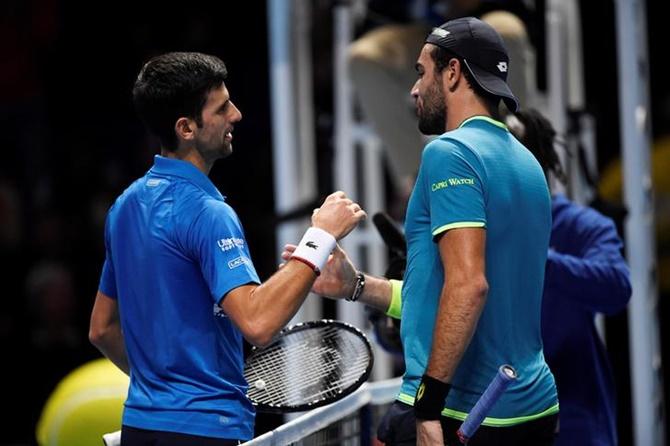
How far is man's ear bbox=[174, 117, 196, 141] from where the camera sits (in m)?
3.22

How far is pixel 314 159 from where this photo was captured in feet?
Result: 21.7

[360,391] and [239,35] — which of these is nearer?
[360,391]

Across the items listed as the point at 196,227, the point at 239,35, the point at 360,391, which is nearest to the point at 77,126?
the point at 239,35

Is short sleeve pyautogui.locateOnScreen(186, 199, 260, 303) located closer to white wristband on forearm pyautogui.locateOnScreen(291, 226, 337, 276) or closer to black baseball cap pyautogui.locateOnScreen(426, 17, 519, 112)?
white wristband on forearm pyautogui.locateOnScreen(291, 226, 337, 276)

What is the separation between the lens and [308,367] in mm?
3658

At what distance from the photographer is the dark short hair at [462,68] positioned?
3232mm

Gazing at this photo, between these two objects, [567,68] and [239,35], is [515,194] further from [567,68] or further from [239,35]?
[239,35]

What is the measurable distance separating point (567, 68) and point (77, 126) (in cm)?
452

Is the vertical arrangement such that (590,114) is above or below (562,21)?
below

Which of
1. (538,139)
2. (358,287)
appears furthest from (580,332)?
(358,287)

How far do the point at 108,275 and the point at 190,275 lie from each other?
1.04 feet

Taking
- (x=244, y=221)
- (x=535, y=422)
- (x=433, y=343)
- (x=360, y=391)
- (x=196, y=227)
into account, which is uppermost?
(x=196, y=227)

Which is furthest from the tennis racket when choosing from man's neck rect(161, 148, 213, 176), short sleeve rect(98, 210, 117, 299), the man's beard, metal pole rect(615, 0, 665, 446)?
metal pole rect(615, 0, 665, 446)

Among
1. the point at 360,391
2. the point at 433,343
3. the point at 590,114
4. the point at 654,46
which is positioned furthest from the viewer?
the point at 654,46
